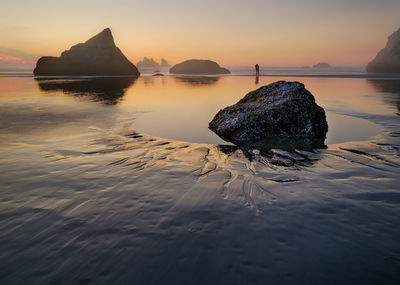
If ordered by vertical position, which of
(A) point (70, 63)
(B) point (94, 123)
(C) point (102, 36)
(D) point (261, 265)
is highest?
(C) point (102, 36)

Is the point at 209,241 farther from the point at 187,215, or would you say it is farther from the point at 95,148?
the point at 95,148

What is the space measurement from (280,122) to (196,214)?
4.74 m

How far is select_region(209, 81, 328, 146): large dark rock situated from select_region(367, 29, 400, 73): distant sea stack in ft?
308

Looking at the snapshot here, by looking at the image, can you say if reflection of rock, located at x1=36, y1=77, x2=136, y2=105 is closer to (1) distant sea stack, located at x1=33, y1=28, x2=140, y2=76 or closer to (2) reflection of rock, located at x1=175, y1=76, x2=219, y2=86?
(2) reflection of rock, located at x1=175, y1=76, x2=219, y2=86

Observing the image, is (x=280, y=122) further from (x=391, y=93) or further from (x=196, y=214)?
(x=391, y=93)

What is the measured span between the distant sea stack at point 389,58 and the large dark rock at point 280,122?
94015mm

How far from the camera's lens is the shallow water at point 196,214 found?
6.98 feet

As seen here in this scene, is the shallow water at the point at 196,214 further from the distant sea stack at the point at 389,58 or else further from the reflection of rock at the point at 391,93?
the distant sea stack at the point at 389,58

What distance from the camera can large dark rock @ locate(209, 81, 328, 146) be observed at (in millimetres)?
6625

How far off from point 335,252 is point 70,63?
92089 mm

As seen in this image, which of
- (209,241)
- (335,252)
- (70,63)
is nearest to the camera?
(335,252)

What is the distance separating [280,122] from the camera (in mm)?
6820

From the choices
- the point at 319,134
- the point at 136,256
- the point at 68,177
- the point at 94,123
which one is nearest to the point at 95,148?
the point at 68,177

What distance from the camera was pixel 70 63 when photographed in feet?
258
